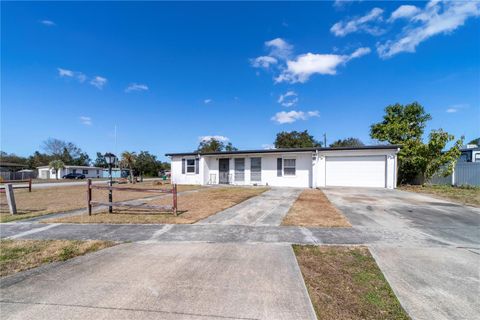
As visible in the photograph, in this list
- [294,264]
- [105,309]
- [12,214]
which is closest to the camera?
[105,309]

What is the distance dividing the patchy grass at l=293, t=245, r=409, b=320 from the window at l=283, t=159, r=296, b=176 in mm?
13874

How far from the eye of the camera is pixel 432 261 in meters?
3.82

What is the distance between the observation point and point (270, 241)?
15.9 feet

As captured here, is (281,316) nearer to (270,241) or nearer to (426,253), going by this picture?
(270,241)

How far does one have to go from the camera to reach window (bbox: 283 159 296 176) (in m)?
18.1

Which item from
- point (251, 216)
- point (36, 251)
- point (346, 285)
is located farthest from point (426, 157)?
point (36, 251)

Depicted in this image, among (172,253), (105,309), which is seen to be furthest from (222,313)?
(172,253)

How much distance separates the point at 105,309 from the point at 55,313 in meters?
0.49

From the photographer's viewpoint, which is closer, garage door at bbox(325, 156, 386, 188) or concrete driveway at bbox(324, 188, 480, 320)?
concrete driveway at bbox(324, 188, 480, 320)

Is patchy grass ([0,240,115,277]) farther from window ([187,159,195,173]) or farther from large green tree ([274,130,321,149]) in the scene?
large green tree ([274,130,321,149])

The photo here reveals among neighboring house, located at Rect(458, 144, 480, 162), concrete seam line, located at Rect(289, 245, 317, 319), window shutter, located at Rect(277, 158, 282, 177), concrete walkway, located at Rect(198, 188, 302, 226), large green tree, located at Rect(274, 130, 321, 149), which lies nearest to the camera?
concrete seam line, located at Rect(289, 245, 317, 319)

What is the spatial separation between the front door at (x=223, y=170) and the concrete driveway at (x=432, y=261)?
44.3 feet

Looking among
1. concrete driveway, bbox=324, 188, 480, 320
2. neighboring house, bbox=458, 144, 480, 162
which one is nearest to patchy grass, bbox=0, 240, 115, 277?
concrete driveway, bbox=324, 188, 480, 320

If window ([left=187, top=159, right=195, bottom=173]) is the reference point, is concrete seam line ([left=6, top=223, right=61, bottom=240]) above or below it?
below
